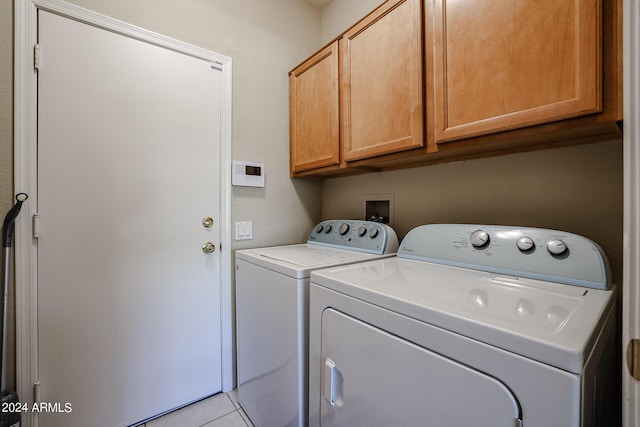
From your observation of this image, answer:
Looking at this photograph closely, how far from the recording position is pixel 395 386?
74 cm

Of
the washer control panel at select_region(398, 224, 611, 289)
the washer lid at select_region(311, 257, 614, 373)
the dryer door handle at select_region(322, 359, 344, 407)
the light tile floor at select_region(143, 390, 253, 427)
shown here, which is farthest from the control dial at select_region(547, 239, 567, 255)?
the light tile floor at select_region(143, 390, 253, 427)

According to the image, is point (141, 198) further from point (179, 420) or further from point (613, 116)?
point (613, 116)

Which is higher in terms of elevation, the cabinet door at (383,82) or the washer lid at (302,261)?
the cabinet door at (383,82)

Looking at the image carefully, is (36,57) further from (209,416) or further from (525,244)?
(525,244)

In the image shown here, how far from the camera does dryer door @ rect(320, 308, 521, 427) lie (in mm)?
584

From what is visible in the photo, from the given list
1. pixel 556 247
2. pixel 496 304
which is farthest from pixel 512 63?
pixel 496 304

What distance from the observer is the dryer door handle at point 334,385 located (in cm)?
93

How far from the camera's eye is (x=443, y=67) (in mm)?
1119

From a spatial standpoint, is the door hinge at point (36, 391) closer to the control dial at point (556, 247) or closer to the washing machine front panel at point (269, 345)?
the washing machine front panel at point (269, 345)

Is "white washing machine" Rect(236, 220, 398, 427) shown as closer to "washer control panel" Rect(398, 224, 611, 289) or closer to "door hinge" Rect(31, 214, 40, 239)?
"washer control panel" Rect(398, 224, 611, 289)

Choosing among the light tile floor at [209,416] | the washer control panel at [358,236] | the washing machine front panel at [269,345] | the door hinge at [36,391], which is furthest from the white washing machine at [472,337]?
the door hinge at [36,391]

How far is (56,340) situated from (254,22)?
220cm

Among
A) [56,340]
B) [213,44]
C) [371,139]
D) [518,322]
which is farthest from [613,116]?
[56,340]

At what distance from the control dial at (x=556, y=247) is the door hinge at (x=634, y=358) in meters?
0.62
